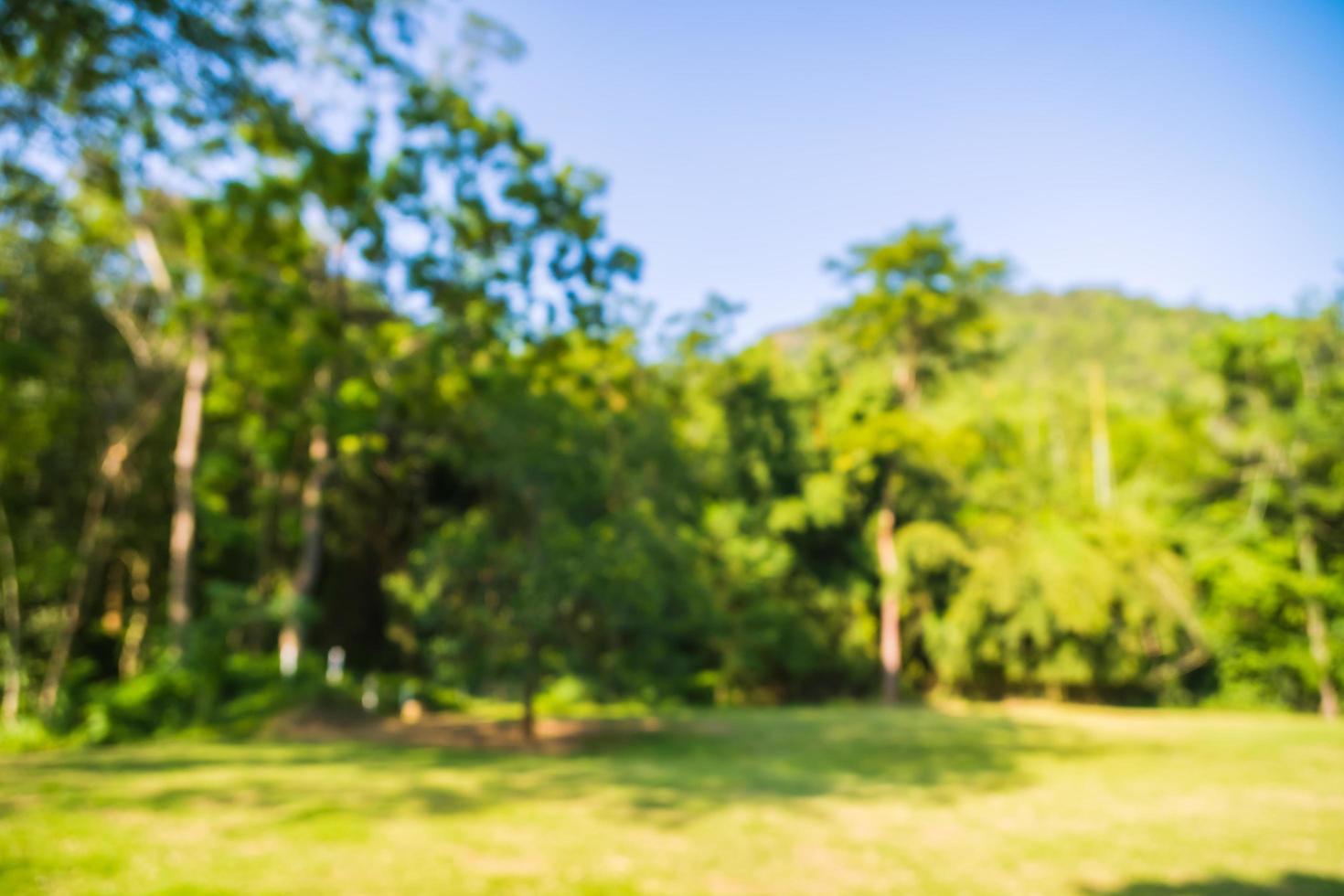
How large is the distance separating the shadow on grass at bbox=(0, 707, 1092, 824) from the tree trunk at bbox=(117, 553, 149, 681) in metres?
6.42

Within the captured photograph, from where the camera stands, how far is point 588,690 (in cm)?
923

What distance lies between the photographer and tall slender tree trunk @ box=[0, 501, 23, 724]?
387 inches

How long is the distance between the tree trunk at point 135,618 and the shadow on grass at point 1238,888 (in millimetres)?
15152

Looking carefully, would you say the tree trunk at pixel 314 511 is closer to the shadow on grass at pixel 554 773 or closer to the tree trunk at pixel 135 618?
the tree trunk at pixel 135 618

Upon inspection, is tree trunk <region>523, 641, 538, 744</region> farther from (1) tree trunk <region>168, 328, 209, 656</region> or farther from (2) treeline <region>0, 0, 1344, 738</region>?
(1) tree trunk <region>168, 328, 209, 656</region>

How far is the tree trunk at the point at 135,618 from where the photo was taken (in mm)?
13844

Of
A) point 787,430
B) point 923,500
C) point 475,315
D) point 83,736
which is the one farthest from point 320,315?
point 923,500

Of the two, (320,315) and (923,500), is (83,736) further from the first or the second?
(923,500)

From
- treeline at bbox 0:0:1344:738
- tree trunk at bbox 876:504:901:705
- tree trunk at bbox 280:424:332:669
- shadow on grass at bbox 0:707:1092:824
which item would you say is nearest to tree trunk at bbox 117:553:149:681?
treeline at bbox 0:0:1344:738

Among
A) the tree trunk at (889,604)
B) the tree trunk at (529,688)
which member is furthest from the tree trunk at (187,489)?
the tree trunk at (889,604)

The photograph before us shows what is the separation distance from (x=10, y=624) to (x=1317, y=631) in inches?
1002

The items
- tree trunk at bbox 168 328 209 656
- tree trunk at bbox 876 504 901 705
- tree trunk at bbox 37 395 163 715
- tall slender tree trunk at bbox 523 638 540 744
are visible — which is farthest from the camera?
tree trunk at bbox 876 504 901 705

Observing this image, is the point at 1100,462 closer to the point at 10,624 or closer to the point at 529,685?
the point at 529,685

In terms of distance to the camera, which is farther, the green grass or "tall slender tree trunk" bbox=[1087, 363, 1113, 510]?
"tall slender tree trunk" bbox=[1087, 363, 1113, 510]
